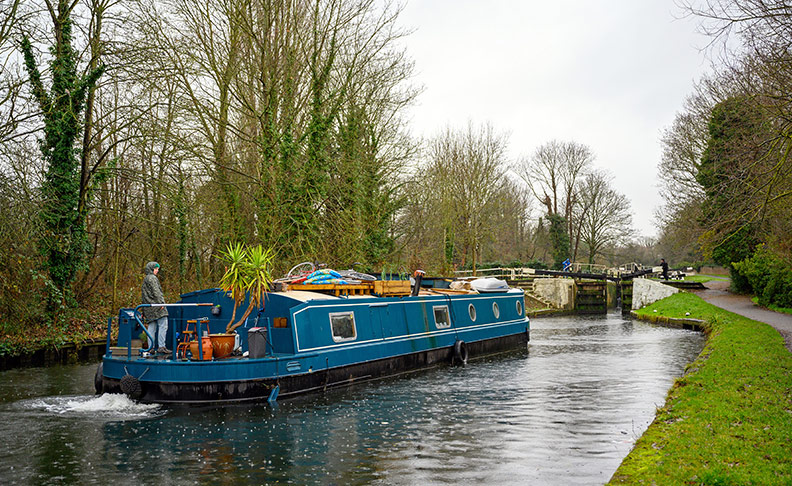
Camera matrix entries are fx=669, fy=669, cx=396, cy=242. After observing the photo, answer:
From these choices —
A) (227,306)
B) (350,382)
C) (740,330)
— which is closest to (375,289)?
(350,382)

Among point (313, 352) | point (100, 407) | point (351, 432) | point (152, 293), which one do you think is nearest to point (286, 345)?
point (313, 352)

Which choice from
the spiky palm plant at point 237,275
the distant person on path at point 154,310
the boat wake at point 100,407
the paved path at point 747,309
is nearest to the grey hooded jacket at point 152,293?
the distant person on path at point 154,310

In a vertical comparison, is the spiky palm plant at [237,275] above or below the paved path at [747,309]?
above

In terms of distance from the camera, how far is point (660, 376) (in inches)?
589

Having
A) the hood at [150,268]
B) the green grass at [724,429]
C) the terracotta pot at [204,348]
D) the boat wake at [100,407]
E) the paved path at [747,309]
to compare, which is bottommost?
the boat wake at [100,407]

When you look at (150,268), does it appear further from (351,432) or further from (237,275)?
(351,432)

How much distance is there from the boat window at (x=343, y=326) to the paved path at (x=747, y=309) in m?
9.32

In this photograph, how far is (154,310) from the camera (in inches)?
482

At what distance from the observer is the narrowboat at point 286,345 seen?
36.9ft

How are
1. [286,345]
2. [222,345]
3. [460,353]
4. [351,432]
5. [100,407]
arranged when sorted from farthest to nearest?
[460,353] < [286,345] < [222,345] < [100,407] < [351,432]

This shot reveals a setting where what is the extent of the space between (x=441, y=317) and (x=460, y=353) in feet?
3.48

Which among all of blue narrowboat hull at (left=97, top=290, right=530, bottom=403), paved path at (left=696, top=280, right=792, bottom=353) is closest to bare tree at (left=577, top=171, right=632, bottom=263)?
paved path at (left=696, top=280, right=792, bottom=353)

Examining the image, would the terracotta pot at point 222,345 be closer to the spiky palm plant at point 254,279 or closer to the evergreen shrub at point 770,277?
the spiky palm plant at point 254,279

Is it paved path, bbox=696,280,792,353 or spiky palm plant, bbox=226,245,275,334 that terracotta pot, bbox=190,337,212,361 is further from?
paved path, bbox=696,280,792,353
